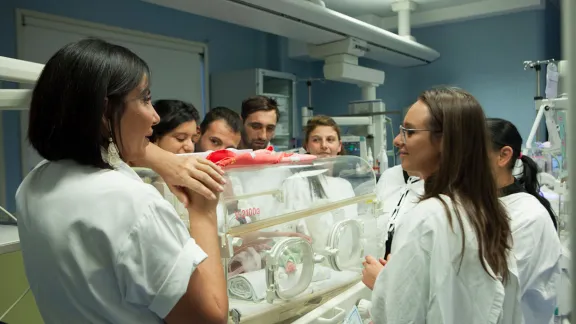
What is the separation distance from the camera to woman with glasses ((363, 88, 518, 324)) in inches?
46.5

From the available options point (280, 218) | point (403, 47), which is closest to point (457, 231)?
point (280, 218)

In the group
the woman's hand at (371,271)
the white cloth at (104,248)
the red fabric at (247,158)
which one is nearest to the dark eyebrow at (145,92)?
the white cloth at (104,248)

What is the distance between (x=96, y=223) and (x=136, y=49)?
10.7 feet

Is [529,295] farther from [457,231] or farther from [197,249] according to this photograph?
[197,249]

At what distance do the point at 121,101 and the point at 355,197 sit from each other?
119 cm

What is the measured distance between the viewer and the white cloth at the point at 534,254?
5.48 feet

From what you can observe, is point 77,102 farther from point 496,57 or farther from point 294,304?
point 496,57

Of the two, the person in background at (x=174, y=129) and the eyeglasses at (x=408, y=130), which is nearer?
the eyeglasses at (x=408, y=130)

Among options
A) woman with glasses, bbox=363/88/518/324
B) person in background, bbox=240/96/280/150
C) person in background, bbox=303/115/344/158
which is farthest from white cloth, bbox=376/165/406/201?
woman with glasses, bbox=363/88/518/324

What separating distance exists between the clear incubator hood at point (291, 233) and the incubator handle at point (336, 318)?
94 mm

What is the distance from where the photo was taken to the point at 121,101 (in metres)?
0.84

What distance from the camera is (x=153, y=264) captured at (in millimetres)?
772

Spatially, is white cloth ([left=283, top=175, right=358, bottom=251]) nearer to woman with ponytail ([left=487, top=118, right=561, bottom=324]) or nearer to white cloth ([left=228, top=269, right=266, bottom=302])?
white cloth ([left=228, top=269, right=266, bottom=302])

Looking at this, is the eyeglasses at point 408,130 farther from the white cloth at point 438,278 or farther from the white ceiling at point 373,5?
the white ceiling at point 373,5
